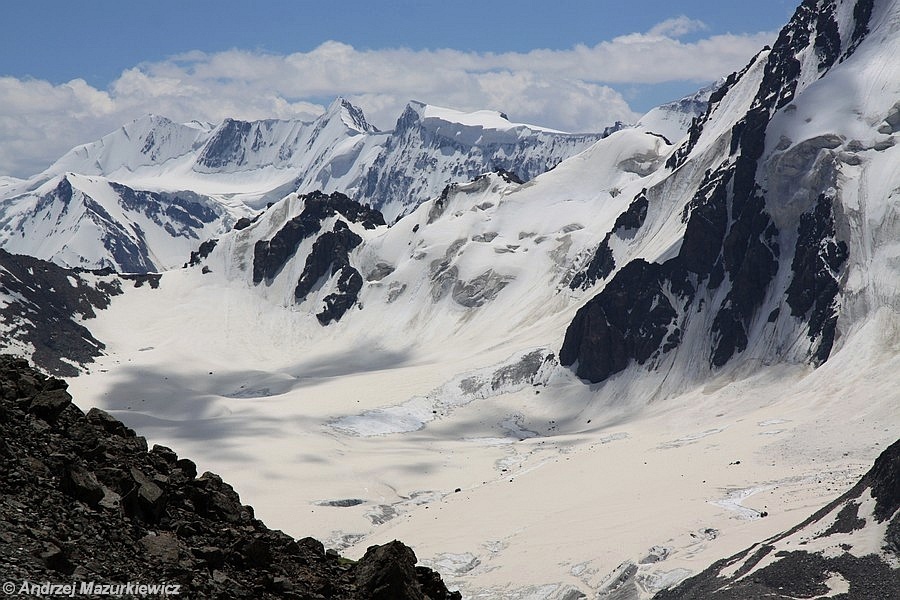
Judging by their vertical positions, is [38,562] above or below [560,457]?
below

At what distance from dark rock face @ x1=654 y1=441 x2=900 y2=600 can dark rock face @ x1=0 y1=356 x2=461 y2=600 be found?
119 feet

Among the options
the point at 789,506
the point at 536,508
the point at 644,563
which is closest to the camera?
the point at 644,563

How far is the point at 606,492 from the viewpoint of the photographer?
431ft

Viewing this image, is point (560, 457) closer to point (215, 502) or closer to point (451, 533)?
point (451, 533)

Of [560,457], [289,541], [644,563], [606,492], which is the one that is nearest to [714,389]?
[560,457]

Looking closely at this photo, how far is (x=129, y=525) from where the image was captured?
98.3 ft

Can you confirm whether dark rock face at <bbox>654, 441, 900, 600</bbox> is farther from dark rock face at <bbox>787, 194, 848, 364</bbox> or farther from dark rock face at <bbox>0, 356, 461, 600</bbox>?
dark rock face at <bbox>787, 194, 848, 364</bbox>

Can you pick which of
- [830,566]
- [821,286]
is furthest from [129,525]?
[821,286]

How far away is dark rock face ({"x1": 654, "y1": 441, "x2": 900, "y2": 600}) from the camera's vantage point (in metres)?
63.3

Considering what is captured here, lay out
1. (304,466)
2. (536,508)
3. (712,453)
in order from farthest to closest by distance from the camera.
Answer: (304,466) < (712,453) < (536,508)

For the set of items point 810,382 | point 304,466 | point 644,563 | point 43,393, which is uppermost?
point 304,466

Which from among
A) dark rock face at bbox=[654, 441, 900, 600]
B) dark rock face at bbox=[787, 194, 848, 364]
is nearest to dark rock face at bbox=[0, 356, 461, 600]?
dark rock face at bbox=[654, 441, 900, 600]

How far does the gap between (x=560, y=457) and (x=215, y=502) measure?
137 meters

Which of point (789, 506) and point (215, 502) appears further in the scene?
point (789, 506)
